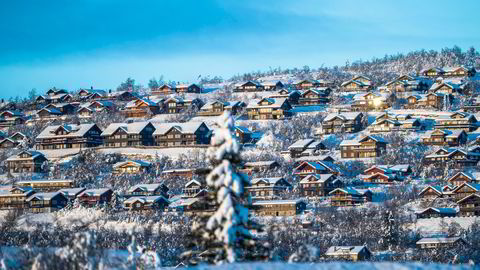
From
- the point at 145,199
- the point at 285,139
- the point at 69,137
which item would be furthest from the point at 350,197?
the point at 69,137

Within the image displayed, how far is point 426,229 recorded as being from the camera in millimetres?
68625

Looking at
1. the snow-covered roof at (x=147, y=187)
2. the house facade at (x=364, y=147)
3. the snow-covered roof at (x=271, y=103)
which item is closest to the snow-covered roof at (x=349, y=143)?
the house facade at (x=364, y=147)

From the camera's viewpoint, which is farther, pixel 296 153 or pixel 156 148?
pixel 156 148

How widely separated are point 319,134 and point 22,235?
131 feet

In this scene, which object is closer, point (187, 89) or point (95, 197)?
point (95, 197)

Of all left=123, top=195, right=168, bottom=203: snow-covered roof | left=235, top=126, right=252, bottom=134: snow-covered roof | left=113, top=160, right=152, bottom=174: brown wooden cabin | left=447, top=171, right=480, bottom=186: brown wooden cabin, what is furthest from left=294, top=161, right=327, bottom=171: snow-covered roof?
left=113, top=160, right=152, bottom=174: brown wooden cabin

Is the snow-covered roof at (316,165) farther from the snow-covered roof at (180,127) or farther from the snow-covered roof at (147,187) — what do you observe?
the snow-covered roof at (180,127)

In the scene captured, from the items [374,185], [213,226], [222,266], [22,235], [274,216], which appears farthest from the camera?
[374,185]

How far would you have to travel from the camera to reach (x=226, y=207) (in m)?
24.1

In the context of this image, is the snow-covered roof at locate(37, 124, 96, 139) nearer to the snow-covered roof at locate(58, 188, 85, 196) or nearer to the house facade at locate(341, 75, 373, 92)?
the snow-covered roof at locate(58, 188, 85, 196)

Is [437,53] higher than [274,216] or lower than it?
higher

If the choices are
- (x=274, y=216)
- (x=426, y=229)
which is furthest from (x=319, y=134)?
(x=426, y=229)

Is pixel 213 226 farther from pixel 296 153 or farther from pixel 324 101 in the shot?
pixel 324 101

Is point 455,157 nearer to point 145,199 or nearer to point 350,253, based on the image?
point 350,253
